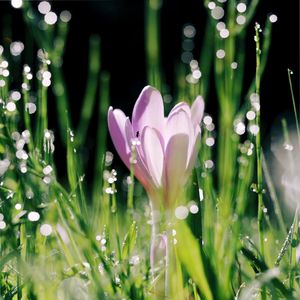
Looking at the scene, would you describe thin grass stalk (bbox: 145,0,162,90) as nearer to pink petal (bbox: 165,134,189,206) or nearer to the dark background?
pink petal (bbox: 165,134,189,206)

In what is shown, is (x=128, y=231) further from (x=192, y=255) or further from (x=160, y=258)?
(x=192, y=255)

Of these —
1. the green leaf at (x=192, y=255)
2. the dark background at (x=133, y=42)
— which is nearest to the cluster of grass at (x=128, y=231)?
the green leaf at (x=192, y=255)

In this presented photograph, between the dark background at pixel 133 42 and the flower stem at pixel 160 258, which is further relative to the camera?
the dark background at pixel 133 42

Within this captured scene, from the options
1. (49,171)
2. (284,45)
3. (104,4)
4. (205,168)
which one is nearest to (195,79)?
(205,168)

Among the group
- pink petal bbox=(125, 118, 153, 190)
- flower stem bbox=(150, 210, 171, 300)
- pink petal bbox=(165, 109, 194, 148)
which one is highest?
pink petal bbox=(165, 109, 194, 148)

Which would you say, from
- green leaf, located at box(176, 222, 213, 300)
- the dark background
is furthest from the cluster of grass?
the dark background

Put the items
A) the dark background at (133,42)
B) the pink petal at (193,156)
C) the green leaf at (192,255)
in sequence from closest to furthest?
1. the green leaf at (192,255)
2. the pink petal at (193,156)
3. the dark background at (133,42)

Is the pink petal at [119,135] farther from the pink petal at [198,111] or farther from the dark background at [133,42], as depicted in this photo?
the dark background at [133,42]

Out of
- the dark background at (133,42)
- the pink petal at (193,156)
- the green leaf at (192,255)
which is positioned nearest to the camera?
the green leaf at (192,255)
